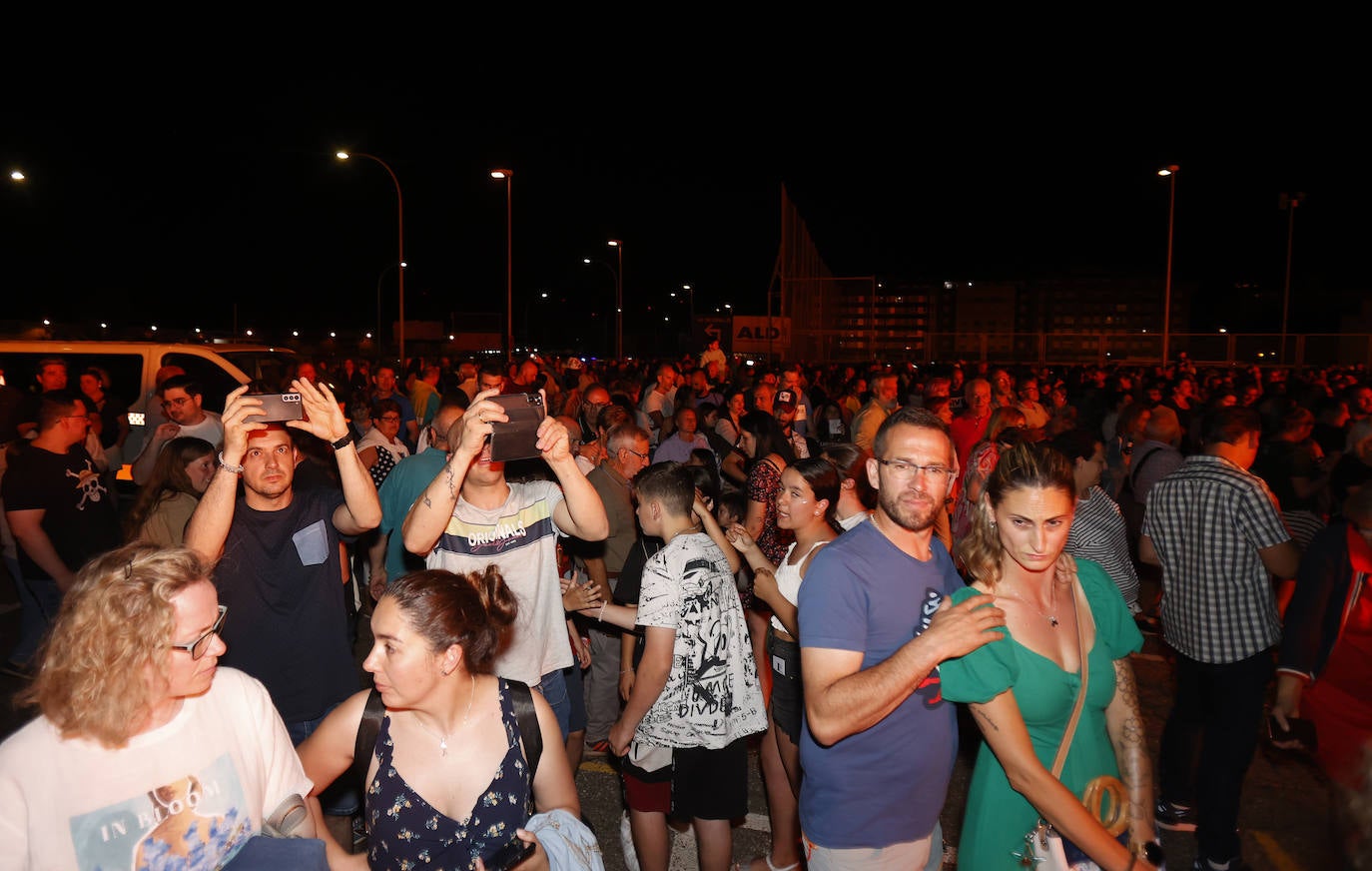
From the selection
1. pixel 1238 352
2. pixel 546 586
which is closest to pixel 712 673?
pixel 546 586

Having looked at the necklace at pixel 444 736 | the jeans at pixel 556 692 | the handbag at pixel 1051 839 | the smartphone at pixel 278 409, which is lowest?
the jeans at pixel 556 692

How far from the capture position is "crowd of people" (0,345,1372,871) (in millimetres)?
2156

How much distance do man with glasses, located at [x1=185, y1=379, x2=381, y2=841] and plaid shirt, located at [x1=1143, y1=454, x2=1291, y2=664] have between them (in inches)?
156

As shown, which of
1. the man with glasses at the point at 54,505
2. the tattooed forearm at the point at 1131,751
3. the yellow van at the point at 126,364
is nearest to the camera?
the tattooed forearm at the point at 1131,751

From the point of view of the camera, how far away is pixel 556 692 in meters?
4.04

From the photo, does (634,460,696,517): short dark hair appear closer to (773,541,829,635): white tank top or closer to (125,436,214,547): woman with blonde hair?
(773,541,829,635): white tank top

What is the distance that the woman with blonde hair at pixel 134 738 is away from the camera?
1934mm

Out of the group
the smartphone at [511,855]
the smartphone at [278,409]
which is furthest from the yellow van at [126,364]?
the smartphone at [511,855]

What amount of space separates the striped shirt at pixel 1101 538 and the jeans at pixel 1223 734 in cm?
74

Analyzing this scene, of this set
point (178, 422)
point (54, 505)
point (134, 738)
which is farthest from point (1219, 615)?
point (178, 422)

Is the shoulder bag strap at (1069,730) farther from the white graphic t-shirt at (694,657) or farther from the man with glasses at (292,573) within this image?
the man with glasses at (292,573)

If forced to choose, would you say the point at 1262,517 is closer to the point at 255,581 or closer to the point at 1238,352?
the point at 255,581

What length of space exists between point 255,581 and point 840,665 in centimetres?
253

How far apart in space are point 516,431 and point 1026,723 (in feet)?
7.00
